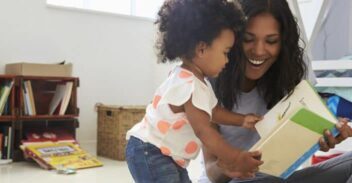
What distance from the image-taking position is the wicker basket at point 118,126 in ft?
9.23

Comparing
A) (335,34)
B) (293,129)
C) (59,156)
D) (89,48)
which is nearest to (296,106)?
(293,129)

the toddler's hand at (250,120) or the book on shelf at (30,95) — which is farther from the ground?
the toddler's hand at (250,120)

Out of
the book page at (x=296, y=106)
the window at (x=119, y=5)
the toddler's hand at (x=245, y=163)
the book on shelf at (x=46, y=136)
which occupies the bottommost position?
the book on shelf at (x=46, y=136)

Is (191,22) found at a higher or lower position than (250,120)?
higher

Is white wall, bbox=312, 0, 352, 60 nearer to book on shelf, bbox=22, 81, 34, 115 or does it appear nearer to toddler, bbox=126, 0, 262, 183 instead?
toddler, bbox=126, 0, 262, 183

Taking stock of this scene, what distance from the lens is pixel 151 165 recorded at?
101cm

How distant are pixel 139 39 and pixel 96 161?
1.33 m

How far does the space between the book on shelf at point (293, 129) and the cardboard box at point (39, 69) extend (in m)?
2.00

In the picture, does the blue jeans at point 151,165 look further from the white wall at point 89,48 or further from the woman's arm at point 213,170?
the white wall at point 89,48

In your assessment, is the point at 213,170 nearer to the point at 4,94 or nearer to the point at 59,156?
the point at 59,156

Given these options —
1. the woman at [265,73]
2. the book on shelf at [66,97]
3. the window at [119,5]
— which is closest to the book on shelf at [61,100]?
the book on shelf at [66,97]

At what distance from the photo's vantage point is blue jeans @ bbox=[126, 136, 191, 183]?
1006 millimetres

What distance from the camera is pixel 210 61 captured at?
3.26 feet

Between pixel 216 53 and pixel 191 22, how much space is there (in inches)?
3.6
